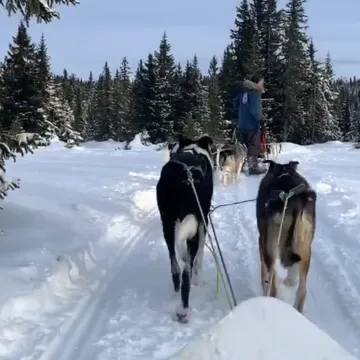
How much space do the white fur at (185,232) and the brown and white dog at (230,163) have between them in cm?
764

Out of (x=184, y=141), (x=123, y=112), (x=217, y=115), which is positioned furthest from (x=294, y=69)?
(x=184, y=141)

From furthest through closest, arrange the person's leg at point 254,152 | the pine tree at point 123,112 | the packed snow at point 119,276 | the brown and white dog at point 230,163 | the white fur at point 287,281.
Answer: the pine tree at point 123,112, the person's leg at point 254,152, the brown and white dog at point 230,163, the white fur at point 287,281, the packed snow at point 119,276

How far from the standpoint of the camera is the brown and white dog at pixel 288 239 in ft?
13.7

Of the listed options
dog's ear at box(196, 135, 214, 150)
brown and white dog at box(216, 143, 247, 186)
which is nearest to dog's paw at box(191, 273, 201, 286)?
dog's ear at box(196, 135, 214, 150)

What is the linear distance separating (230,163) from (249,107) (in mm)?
1463

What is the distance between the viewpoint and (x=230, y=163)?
1248 centimetres

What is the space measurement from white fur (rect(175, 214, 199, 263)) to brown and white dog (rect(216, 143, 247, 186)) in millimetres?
7641

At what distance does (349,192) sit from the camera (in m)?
10.1

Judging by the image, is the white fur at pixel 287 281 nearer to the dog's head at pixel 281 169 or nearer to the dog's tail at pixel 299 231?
the dog's tail at pixel 299 231

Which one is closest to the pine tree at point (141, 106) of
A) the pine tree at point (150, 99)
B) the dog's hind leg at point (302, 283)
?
the pine tree at point (150, 99)

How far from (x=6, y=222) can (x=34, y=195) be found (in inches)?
108

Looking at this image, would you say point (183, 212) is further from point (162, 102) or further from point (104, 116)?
point (104, 116)

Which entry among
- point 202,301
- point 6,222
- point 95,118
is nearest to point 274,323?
point 202,301

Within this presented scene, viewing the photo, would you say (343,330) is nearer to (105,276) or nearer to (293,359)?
(293,359)
